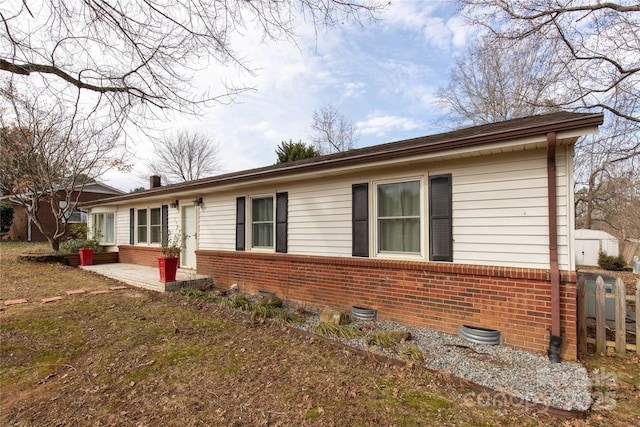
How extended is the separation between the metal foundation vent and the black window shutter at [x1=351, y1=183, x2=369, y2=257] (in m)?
1.95

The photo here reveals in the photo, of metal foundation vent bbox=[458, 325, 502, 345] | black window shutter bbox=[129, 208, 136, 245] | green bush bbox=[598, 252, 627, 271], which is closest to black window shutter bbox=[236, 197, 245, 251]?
metal foundation vent bbox=[458, 325, 502, 345]

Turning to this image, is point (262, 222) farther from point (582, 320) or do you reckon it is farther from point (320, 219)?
point (582, 320)

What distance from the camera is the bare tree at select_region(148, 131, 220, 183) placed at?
3141 centimetres

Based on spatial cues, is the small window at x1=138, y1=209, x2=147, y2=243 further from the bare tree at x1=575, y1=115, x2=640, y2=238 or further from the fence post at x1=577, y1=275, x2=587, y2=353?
the bare tree at x1=575, y1=115, x2=640, y2=238

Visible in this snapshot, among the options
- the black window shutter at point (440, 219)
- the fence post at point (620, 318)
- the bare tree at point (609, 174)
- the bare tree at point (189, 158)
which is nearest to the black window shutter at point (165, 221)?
the black window shutter at point (440, 219)

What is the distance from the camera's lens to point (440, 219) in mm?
4750

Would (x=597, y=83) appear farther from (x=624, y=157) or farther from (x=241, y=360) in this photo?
(x=241, y=360)

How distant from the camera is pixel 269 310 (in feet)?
18.9

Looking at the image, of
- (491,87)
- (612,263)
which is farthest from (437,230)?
(491,87)

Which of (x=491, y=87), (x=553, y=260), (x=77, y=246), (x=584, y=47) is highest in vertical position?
(x=491, y=87)

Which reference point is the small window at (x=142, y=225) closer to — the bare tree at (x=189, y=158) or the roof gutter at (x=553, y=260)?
Result: the roof gutter at (x=553, y=260)

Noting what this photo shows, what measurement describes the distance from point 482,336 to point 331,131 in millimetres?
22723

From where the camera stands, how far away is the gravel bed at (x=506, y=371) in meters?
2.94

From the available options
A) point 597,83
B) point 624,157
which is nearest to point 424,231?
point 597,83
